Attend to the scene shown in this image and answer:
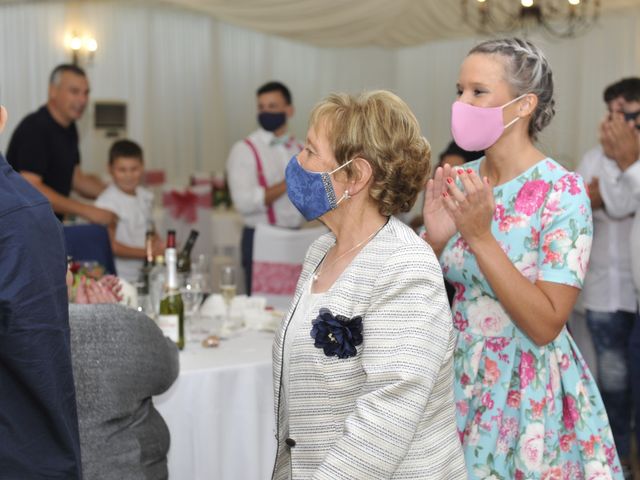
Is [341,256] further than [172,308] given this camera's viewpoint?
No

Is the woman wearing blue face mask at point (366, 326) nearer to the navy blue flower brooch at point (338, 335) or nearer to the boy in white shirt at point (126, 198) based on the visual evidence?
the navy blue flower brooch at point (338, 335)

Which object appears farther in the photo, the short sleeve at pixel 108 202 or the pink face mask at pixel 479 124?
the short sleeve at pixel 108 202

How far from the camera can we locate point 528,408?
2096 millimetres

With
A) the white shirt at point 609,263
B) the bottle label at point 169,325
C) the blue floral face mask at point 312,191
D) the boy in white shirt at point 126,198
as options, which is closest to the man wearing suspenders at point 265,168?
the boy in white shirt at point 126,198

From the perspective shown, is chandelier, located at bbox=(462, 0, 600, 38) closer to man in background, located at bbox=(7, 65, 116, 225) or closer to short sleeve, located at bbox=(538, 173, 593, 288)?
man in background, located at bbox=(7, 65, 116, 225)

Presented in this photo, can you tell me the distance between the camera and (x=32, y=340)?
4.76 ft

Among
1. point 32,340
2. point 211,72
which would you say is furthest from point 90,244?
point 211,72

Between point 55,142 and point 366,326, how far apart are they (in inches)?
152

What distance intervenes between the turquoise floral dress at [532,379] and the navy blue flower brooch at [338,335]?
58 centimetres

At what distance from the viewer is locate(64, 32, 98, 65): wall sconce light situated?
30.7 feet

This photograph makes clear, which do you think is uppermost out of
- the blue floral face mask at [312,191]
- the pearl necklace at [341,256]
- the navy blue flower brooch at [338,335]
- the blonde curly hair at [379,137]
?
the blonde curly hair at [379,137]

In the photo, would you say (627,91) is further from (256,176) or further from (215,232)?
(215,232)

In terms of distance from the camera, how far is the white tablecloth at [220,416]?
2826 mm

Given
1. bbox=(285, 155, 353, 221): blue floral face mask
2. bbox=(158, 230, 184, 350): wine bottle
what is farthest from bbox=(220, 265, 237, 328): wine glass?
bbox=(285, 155, 353, 221): blue floral face mask
